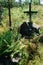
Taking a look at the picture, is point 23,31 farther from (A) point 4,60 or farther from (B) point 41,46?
(A) point 4,60

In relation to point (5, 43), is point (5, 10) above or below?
below

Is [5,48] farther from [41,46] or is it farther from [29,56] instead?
[41,46]

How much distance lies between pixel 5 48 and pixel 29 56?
112 centimetres

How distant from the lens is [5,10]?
66.7 feet

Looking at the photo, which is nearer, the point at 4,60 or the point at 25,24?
the point at 4,60

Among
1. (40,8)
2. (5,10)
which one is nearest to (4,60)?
(5,10)

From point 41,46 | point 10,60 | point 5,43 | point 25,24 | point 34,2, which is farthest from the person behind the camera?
point 34,2

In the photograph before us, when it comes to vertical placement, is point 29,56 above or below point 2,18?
above

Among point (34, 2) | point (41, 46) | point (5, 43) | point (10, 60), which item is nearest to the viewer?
point (10, 60)

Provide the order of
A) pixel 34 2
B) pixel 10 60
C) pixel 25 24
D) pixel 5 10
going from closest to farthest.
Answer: pixel 10 60
pixel 25 24
pixel 5 10
pixel 34 2

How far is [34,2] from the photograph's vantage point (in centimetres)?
2702

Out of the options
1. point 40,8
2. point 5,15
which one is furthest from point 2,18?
point 40,8

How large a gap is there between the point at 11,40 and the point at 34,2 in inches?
714

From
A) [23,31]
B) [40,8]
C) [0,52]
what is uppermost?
[0,52]
